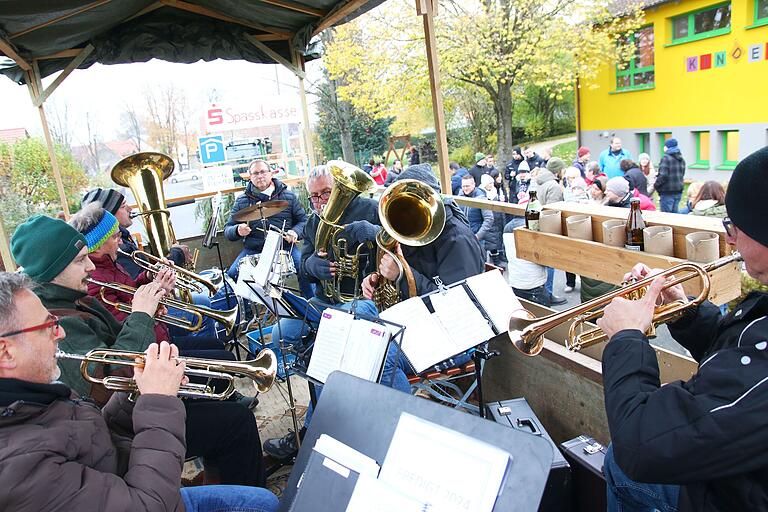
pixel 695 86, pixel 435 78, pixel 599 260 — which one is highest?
pixel 695 86

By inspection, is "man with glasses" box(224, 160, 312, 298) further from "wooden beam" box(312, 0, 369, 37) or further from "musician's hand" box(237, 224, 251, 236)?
"wooden beam" box(312, 0, 369, 37)

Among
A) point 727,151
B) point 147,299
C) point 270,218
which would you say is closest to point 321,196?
point 270,218

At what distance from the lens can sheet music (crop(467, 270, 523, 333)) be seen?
104 inches

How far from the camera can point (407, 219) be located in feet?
10.7

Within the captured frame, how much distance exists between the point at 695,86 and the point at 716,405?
17.2 m

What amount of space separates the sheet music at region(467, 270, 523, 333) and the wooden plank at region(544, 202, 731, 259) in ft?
3.40

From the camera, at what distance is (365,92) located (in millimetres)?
18859

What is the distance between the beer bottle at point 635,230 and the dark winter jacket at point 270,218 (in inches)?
140

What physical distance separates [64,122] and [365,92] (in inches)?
415

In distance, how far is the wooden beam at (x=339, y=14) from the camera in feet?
19.3

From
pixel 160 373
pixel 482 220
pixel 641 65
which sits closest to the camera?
pixel 160 373

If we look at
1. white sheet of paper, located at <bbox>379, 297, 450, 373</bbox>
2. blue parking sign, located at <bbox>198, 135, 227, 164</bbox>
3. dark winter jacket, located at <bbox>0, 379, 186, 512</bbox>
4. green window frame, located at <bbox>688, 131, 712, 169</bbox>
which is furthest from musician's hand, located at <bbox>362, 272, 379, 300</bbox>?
green window frame, located at <bbox>688, 131, 712, 169</bbox>

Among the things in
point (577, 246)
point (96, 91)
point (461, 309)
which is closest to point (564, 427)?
point (461, 309)

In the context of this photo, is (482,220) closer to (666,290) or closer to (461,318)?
(461,318)
